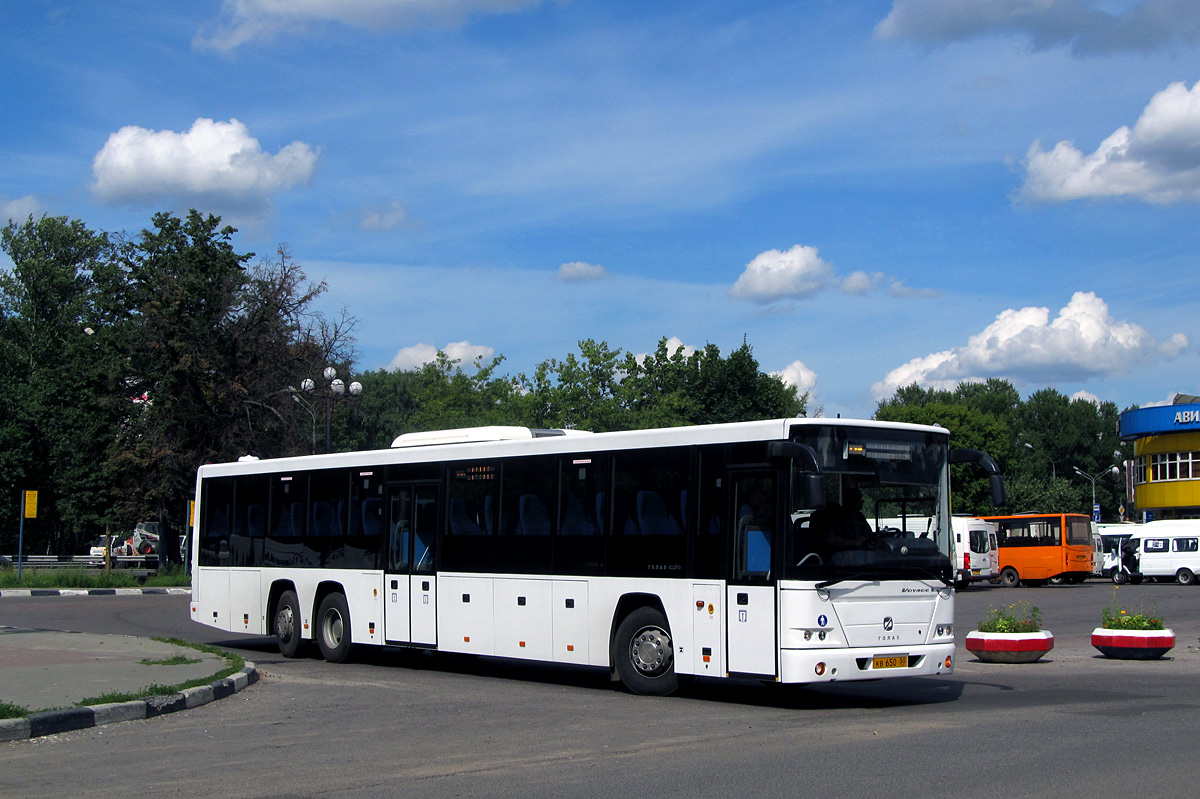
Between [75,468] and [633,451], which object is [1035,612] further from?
[75,468]

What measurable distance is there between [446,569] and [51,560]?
56001mm

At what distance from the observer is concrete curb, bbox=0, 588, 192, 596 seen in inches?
1367

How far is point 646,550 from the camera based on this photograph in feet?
42.1

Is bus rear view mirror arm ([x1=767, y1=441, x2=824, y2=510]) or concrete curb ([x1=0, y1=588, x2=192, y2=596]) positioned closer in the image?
bus rear view mirror arm ([x1=767, y1=441, x2=824, y2=510])

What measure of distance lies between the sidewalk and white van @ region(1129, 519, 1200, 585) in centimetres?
4298

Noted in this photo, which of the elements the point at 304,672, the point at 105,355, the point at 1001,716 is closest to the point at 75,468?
the point at 105,355

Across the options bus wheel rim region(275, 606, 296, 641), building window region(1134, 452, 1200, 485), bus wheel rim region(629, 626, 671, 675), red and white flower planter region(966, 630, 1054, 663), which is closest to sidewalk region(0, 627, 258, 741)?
bus wheel rim region(275, 606, 296, 641)

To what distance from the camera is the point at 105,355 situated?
1779 inches

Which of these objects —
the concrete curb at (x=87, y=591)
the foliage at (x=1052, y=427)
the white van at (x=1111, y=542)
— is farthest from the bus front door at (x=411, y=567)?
the foliage at (x=1052, y=427)

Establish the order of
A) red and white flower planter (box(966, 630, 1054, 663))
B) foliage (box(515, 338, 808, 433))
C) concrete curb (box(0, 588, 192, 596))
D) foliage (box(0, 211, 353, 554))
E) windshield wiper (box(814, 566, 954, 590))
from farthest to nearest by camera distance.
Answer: foliage (box(515, 338, 808, 433)) < foliage (box(0, 211, 353, 554)) < concrete curb (box(0, 588, 192, 596)) < red and white flower planter (box(966, 630, 1054, 663)) < windshield wiper (box(814, 566, 954, 590))

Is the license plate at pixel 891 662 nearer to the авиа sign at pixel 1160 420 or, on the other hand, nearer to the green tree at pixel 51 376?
the green tree at pixel 51 376

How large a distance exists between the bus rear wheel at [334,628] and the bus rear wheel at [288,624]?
0.53 m

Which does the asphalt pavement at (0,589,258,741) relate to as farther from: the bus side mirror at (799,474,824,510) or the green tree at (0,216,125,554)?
the green tree at (0,216,125,554)

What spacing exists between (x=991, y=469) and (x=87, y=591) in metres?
31.0
